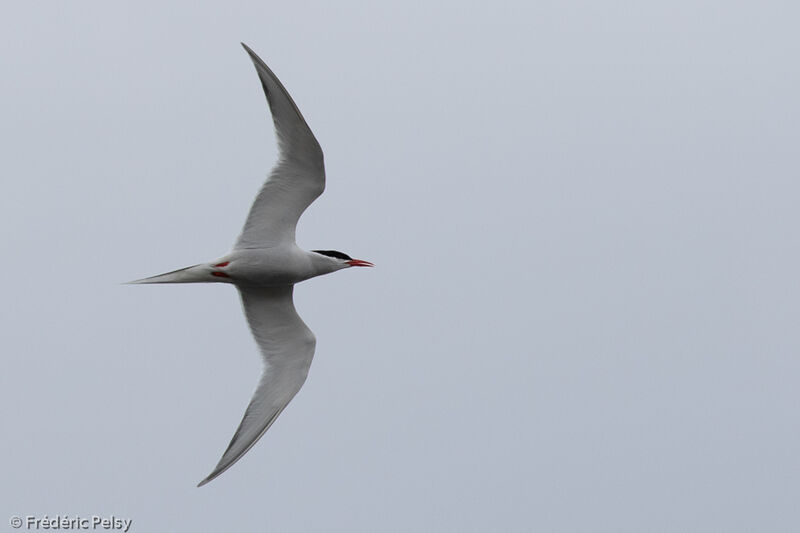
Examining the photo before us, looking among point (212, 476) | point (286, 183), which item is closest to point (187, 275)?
point (286, 183)

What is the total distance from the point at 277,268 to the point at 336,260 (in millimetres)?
784

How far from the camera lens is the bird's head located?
40.1ft

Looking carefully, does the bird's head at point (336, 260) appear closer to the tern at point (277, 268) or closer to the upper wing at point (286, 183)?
the tern at point (277, 268)

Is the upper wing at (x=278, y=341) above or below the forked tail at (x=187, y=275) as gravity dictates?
below

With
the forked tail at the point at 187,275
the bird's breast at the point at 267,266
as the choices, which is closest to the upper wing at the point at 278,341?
the bird's breast at the point at 267,266

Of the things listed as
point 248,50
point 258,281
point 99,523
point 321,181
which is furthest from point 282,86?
point 99,523

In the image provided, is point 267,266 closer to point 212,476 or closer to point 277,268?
point 277,268

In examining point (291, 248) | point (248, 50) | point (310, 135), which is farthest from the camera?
point (291, 248)

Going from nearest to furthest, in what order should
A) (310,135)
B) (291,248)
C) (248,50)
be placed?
(248,50) < (310,135) < (291,248)

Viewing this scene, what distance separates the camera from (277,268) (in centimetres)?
1180

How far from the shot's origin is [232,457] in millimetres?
11398

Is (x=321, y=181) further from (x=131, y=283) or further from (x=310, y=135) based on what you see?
(x=131, y=283)

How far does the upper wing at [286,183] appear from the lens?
11.0m

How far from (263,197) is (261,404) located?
2131 mm
